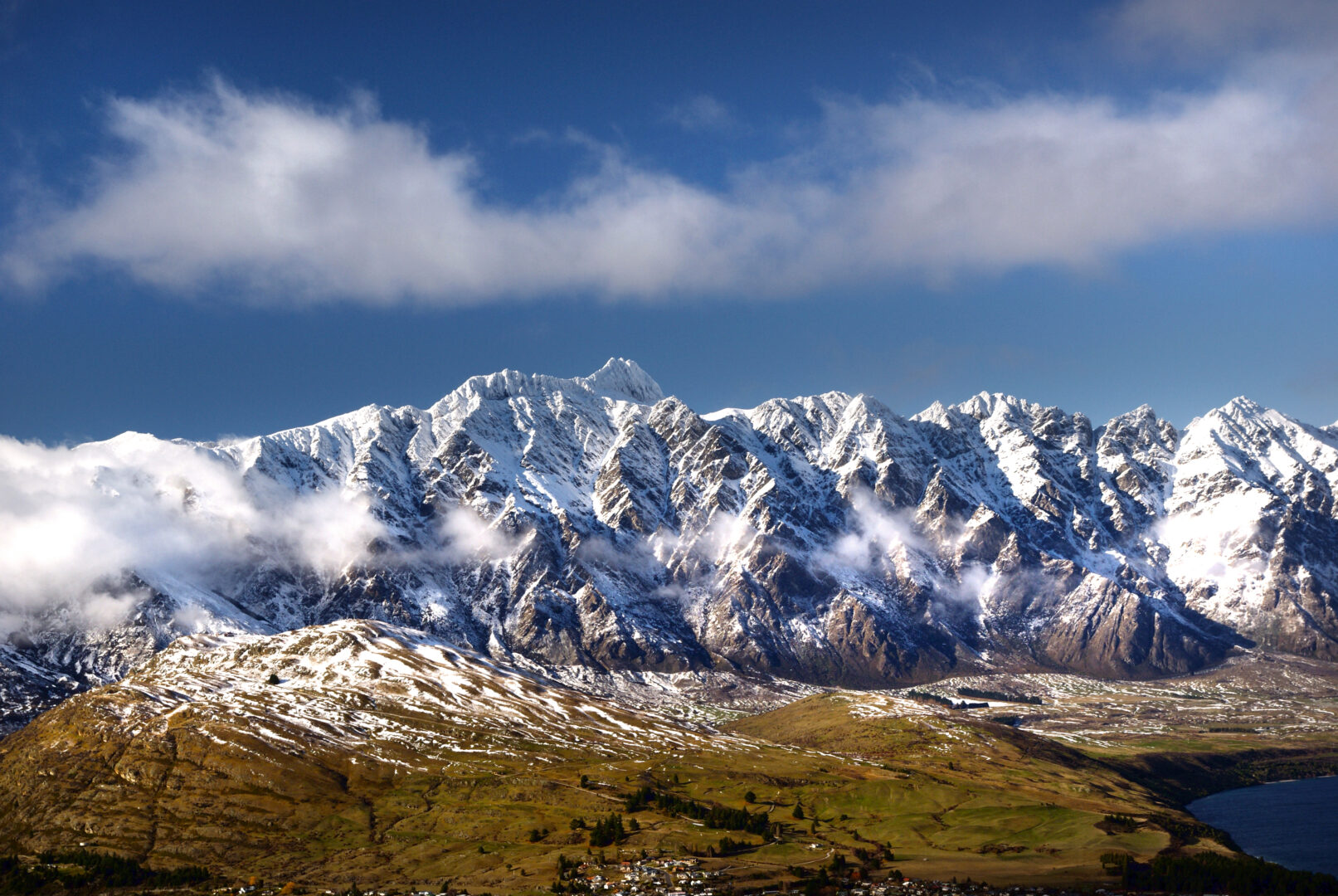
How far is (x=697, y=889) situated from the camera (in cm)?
19725

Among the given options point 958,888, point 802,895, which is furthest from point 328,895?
point 958,888

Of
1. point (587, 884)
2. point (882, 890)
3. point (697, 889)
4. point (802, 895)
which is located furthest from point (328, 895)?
point (882, 890)

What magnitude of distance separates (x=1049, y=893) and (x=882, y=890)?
33.7 meters

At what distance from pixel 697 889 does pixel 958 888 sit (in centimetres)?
5293

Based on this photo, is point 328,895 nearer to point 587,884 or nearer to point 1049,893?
point 587,884

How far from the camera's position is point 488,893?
199 m

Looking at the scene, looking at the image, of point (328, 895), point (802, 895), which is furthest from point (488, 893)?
point (802, 895)

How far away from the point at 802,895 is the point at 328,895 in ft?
317

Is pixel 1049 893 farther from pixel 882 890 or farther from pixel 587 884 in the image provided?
pixel 587 884

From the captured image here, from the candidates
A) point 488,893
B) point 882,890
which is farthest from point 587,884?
point 882,890

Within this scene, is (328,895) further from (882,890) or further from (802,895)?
(882,890)

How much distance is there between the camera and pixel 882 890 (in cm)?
19975

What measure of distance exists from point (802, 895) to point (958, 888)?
3157cm

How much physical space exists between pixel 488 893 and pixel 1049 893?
374ft
